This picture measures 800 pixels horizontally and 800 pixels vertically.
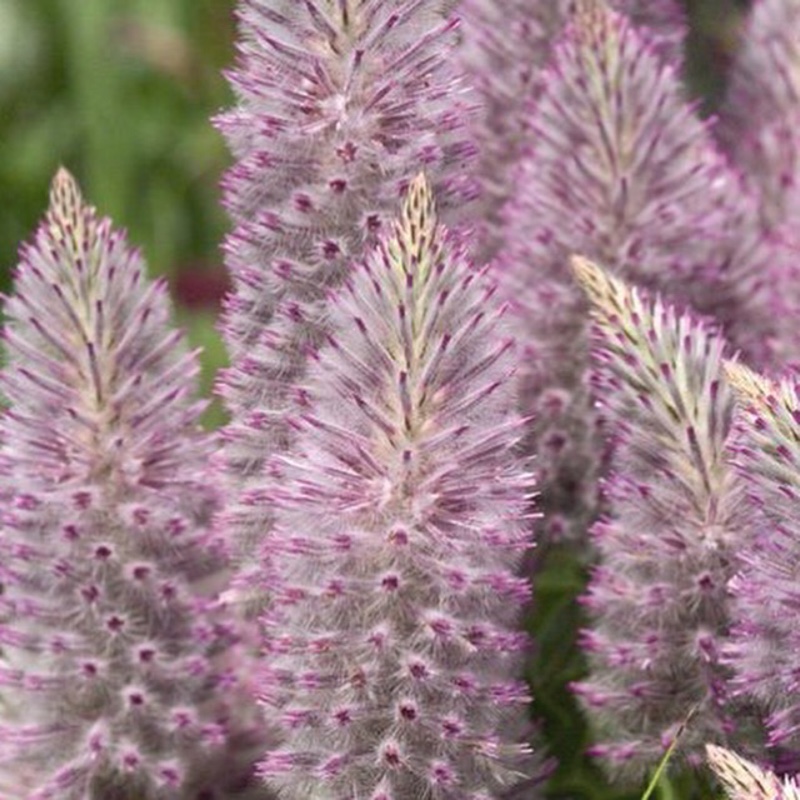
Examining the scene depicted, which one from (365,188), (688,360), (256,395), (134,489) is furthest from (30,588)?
(688,360)

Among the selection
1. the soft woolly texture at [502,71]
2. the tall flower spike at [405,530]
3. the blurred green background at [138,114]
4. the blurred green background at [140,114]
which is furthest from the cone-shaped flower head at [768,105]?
the blurred green background at [138,114]

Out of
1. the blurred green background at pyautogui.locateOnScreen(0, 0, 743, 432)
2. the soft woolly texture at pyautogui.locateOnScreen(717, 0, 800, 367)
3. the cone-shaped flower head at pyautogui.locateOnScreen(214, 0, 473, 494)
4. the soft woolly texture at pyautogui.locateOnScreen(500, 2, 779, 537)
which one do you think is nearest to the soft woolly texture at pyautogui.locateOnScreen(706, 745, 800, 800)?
the cone-shaped flower head at pyautogui.locateOnScreen(214, 0, 473, 494)

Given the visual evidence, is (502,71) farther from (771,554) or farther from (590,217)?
(771,554)

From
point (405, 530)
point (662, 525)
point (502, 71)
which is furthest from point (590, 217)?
point (405, 530)

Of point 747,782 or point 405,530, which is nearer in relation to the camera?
point 747,782

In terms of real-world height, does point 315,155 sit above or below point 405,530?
above

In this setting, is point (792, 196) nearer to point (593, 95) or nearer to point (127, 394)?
point (593, 95)

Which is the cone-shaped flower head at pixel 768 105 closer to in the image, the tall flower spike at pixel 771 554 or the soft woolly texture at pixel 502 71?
the soft woolly texture at pixel 502 71
